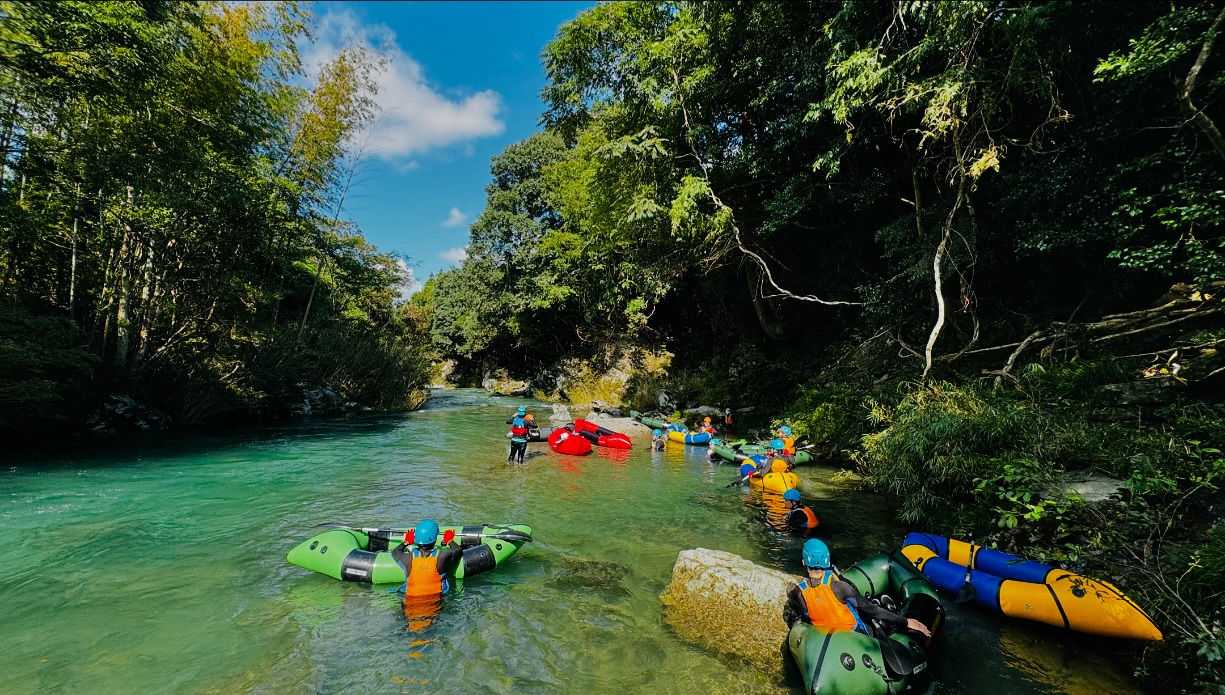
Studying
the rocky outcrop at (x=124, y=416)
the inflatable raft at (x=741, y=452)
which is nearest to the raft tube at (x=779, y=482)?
the inflatable raft at (x=741, y=452)

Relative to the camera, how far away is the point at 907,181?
11141 mm

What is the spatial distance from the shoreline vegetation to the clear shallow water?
1300 mm

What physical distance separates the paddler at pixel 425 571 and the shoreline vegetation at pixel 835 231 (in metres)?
5.56

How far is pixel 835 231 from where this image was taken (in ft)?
45.4

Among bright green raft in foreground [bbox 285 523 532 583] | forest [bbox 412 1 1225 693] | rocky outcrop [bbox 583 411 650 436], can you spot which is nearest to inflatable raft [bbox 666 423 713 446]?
rocky outcrop [bbox 583 411 650 436]

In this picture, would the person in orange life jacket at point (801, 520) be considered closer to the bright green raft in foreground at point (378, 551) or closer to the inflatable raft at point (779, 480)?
the inflatable raft at point (779, 480)

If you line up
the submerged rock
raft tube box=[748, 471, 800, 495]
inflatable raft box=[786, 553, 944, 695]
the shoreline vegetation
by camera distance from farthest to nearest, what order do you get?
raft tube box=[748, 471, 800, 495] → the shoreline vegetation → the submerged rock → inflatable raft box=[786, 553, 944, 695]

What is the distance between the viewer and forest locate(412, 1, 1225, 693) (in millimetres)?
5188

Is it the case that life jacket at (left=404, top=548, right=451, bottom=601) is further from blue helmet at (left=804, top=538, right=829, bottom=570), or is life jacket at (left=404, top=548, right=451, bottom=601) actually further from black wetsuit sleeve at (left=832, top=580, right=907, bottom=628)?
black wetsuit sleeve at (left=832, top=580, right=907, bottom=628)

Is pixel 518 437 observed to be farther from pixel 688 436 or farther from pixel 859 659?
pixel 859 659

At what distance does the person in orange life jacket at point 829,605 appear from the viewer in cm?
367

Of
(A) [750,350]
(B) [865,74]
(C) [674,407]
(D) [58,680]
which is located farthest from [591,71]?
(D) [58,680]

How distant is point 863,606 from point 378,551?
500 centimetres

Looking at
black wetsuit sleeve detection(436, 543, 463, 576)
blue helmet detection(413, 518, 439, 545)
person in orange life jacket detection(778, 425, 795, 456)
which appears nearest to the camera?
blue helmet detection(413, 518, 439, 545)
